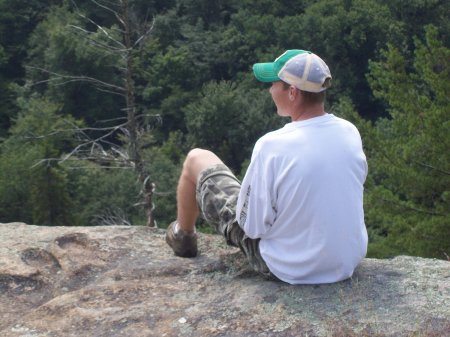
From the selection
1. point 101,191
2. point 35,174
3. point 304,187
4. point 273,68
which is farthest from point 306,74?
point 101,191

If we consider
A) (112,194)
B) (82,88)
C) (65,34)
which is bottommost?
(112,194)

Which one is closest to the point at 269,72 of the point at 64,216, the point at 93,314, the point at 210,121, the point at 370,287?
the point at 370,287

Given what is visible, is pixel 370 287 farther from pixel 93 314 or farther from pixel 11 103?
pixel 11 103

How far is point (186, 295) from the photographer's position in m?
2.85

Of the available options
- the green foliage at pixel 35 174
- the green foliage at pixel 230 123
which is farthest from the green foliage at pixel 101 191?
the green foliage at pixel 230 123

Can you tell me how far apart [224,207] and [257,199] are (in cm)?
31

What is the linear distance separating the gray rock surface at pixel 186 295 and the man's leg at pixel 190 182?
0.19m

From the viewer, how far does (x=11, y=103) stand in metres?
36.4

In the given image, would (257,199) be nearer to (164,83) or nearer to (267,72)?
(267,72)

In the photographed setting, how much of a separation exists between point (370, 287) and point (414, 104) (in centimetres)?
777

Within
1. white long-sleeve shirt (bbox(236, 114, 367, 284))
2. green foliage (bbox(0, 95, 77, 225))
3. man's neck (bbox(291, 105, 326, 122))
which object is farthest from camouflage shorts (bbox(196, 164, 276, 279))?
green foliage (bbox(0, 95, 77, 225))

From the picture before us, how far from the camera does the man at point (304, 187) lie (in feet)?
8.38

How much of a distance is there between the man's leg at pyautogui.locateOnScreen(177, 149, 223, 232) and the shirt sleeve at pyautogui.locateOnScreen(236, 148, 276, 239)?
0.39 metres

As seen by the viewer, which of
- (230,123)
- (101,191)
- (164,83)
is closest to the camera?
(101,191)
